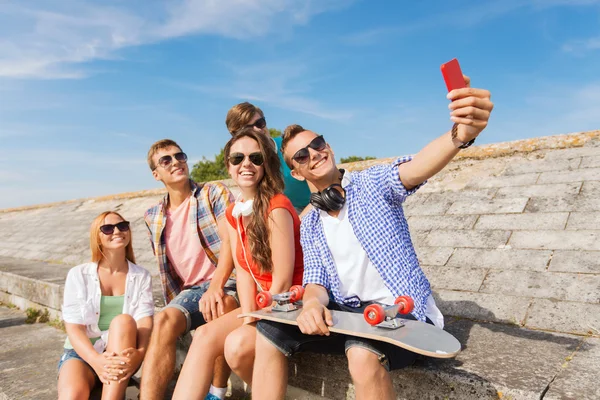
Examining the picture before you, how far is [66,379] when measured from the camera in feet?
9.02

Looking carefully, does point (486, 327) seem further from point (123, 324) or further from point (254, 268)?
point (123, 324)

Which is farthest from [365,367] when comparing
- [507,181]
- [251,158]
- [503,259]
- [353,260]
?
[507,181]

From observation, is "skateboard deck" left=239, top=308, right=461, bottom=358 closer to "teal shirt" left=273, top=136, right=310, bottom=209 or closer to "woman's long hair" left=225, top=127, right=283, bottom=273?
"woman's long hair" left=225, top=127, right=283, bottom=273

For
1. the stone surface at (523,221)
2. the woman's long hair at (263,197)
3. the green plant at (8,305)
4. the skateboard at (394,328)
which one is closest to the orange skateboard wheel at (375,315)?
the skateboard at (394,328)

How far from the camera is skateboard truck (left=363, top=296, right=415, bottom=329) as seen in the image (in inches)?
71.9

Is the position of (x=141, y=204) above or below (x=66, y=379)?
above

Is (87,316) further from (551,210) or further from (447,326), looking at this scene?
(551,210)

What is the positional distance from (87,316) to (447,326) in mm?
2324

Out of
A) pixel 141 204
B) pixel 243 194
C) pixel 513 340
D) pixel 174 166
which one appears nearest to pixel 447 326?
pixel 513 340

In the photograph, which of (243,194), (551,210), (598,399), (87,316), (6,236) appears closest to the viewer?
(598,399)

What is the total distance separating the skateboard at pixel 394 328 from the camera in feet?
5.63

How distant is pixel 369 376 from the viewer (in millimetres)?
1820

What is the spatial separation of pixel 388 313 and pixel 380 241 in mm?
413

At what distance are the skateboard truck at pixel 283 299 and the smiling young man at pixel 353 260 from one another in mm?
68
